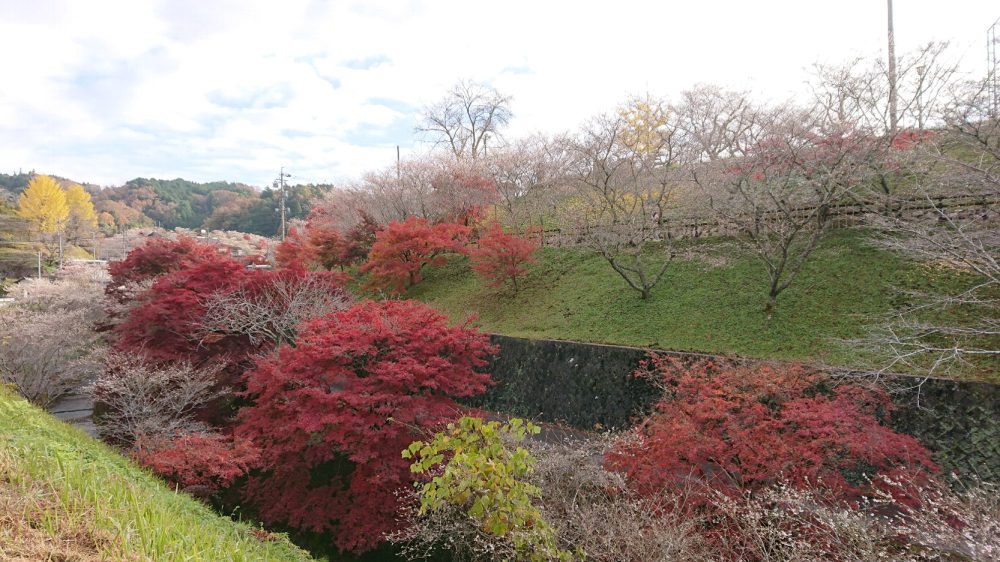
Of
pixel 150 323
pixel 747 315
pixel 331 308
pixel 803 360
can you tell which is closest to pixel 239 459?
pixel 331 308

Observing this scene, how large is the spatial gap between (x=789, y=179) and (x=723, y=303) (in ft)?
12.0

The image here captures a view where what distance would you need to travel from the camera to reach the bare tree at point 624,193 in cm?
1591

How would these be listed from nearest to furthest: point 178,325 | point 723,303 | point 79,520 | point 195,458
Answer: point 79,520
point 195,458
point 178,325
point 723,303

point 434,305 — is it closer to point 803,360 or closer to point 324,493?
point 324,493

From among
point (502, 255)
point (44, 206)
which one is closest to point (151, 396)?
point (502, 255)

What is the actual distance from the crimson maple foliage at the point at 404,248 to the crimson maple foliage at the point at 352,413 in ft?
31.9

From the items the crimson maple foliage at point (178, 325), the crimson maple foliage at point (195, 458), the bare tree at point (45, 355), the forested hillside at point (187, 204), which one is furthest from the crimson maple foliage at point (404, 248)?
the forested hillside at point (187, 204)

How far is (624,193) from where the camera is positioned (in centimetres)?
1800

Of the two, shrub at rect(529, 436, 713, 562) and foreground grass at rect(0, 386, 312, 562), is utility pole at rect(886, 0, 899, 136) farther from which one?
foreground grass at rect(0, 386, 312, 562)

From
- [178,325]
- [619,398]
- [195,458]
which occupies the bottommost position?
[195,458]

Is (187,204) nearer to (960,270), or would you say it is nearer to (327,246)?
(327,246)

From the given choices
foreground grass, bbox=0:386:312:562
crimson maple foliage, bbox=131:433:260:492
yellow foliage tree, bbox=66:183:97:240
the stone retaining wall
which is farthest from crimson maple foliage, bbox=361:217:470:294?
yellow foliage tree, bbox=66:183:97:240

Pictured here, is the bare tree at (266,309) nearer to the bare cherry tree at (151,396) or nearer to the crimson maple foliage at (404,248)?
the bare cherry tree at (151,396)

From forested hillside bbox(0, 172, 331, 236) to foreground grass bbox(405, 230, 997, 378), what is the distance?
178 ft
